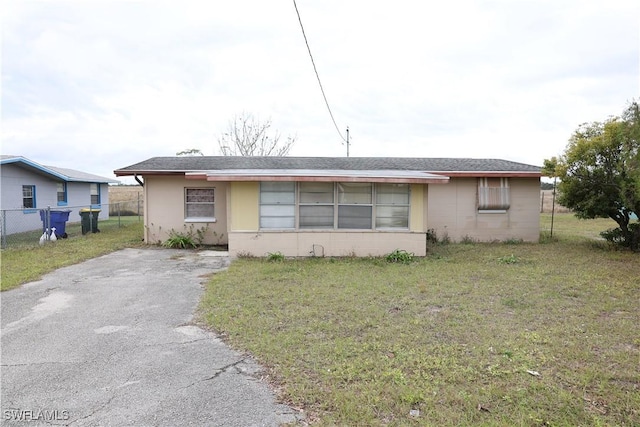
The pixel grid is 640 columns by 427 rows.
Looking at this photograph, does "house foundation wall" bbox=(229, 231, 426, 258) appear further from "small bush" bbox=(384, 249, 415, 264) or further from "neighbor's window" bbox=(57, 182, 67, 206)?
"neighbor's window" bbox=(57, 182, 67, 206)

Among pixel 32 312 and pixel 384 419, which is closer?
pixel 384 419

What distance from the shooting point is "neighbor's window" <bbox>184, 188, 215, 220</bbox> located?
12227mm

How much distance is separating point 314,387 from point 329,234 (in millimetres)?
6768

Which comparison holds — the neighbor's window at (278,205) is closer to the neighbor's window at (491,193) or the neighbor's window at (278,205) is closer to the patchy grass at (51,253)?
the patchy grass at (51,253)

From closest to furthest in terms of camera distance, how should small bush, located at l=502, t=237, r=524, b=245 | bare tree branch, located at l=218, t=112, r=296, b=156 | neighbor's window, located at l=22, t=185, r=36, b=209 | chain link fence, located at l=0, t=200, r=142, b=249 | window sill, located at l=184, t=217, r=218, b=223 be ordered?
chain link fence, located at l=0, t=200, r=142, b=249 → window sill, located at l=184, t=217, r=218, b=223 → small bush, located at l=502, t=237, r=524, b=245 → neighbor's window, located at l=22, t=185, r=36, b=209 → bare tree branch, located at l=218, t=112, r=296, b=156

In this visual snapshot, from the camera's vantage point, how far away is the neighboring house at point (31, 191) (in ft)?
47.9

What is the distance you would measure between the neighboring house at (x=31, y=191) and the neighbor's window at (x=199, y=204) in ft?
12.9

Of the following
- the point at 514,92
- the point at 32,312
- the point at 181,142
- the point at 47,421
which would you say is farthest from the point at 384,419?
the point at 181,142

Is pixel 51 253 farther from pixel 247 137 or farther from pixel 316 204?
pixel 247 137

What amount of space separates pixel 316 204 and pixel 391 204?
2044mm

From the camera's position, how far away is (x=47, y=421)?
2.78m

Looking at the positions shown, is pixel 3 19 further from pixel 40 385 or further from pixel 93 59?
pixel 40 385

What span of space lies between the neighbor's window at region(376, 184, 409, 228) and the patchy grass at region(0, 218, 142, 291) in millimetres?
7749

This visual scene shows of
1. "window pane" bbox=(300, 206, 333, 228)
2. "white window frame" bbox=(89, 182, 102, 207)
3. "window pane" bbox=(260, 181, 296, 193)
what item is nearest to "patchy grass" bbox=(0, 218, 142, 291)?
"window pane" bbox=(260, 181, 296, 193)
